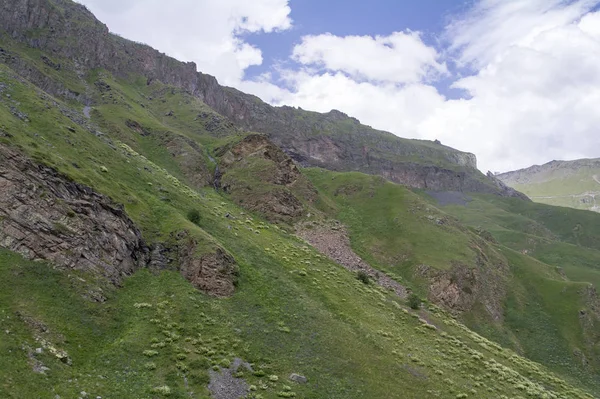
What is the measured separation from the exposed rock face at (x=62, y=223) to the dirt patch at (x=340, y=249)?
40262 millimetres

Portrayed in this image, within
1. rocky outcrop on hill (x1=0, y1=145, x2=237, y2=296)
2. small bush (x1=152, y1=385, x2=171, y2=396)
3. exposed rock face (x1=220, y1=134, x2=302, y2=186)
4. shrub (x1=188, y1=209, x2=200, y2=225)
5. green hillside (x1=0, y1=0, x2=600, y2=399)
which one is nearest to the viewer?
small bush (x1=152, y1=385, x2=171, y2=396)

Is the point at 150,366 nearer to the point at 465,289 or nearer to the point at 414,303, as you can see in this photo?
the point at 414,303

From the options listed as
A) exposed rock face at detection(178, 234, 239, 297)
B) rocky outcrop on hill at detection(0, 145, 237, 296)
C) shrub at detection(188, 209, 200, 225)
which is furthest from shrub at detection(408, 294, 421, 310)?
shrub at detection(188, 209, 200, 225)

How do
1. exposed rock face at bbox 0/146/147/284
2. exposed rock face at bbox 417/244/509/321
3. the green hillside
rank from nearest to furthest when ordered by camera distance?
the green hillside, exposed rock face at bbox 0/146/147/284, exposed rock face at bbox 417/244/509/321

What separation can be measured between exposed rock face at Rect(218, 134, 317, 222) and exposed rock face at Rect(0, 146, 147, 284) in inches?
1690

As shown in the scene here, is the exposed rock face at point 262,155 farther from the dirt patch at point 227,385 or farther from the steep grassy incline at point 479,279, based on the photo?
the dirt patch at point 227,385

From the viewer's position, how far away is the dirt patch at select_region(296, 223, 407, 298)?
236 ft

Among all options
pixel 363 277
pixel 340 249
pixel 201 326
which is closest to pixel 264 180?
pixel 340 249

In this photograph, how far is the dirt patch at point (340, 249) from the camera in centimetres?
7188

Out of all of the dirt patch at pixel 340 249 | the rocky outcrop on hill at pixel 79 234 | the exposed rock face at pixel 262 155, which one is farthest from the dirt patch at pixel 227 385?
the exposed rock face at pixel 262 155

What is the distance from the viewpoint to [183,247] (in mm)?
45281

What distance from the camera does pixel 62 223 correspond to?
120 feet

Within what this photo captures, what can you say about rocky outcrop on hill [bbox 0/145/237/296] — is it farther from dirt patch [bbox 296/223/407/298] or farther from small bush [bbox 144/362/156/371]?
dirt patch [bbox 296/223/407/298]

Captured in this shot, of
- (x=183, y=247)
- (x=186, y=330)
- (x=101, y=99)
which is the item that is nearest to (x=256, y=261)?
(x=183, y=247)
